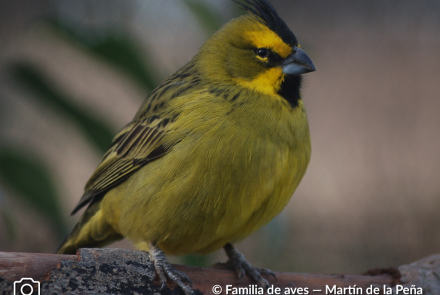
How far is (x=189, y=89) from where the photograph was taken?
3.28m

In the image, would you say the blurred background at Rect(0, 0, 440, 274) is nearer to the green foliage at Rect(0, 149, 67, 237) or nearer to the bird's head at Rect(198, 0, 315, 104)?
the green foliage at Rect(0, 149, 67, 237)

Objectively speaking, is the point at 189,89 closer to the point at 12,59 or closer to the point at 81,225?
the point at 81,225

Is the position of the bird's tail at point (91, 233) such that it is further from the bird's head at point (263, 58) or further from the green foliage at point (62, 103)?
the bird's head at point (263, 58)

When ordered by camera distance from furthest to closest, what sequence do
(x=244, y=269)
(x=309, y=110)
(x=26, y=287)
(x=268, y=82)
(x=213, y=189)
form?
(x=309, y=110) → (x=244, y=269) → (x=268, y=82) → (x=213, y=189) → (x=26, y=287)

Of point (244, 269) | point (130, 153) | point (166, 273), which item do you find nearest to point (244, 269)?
point (244, 269)

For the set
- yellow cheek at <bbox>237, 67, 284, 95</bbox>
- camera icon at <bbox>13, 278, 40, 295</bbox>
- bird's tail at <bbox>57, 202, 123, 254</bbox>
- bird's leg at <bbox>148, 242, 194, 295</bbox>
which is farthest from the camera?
bird's tail at <bbox>57, 202, 123, 254</bbox>

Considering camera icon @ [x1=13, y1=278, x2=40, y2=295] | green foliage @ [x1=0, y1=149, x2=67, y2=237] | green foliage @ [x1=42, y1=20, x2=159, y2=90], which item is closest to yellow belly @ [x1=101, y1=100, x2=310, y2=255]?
camera icon @ [x1=13, y1=278, x2=40, y2=295]

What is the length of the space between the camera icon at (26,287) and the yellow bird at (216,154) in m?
0.71

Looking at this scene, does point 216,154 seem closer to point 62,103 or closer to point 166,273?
point 166,273

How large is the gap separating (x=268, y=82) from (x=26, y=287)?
181cm

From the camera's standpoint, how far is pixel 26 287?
7.68ft

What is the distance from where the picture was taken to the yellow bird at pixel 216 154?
286 cm

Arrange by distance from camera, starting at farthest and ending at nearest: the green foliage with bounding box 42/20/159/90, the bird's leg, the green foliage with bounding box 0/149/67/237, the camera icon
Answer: the green foliage with bounding box 42/20/159/90 → the green foliage with bounding box 0/149/67/237 → the bird's leg → the camera icon

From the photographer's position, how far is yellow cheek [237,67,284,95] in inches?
124
